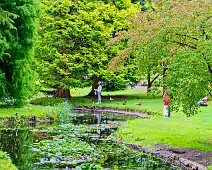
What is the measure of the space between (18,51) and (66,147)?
1140 centimetres

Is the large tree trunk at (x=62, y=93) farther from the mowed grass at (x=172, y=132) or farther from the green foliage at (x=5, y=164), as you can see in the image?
the green foliage at (x=5, y=164)

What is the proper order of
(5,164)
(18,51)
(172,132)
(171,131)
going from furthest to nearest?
(18,51) → (171,131) → (172,132) → (5,164)

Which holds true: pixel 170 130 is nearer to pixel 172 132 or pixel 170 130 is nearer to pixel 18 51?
pixel 172 132

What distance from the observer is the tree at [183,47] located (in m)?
14.3

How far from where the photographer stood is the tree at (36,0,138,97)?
3584 centimetres

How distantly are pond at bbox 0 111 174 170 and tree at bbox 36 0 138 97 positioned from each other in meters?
12.1

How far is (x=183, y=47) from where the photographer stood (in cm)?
1631

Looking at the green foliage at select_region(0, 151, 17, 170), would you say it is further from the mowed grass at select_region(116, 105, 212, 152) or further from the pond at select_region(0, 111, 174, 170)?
the mowed grass at select_region(116, 105, 212, 152)

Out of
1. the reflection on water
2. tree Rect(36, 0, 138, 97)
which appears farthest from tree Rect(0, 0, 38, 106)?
tree Rect(36, 0, 138, 97)

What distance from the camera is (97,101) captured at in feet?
121

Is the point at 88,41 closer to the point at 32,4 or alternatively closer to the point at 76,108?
the point at 76,108

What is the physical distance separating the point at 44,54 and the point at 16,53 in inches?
402

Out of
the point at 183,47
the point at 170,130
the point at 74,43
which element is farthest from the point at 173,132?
the point at 74,43

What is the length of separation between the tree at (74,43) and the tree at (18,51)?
26.4ft
